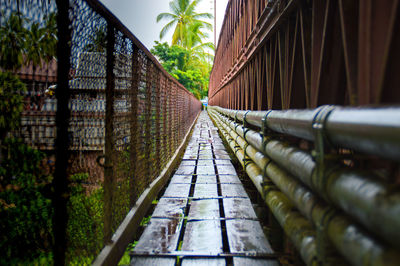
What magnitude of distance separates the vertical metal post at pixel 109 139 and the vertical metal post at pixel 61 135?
61cm

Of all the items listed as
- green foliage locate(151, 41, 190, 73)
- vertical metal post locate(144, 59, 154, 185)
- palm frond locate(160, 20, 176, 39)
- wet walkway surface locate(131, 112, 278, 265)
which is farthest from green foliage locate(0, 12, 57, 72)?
palm frond locate(160, 20, 176, 39)

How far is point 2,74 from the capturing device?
1.18 m

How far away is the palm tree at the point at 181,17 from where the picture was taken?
34.7 meters

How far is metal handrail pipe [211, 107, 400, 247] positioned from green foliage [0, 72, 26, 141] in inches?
55.8

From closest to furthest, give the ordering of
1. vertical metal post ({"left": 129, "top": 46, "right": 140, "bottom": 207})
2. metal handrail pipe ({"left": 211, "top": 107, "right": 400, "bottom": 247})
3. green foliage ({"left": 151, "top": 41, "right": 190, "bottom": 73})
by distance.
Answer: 1. metal handrail pipe ({"left": 211, "top": 107, "right": 400, "bottom": 247})
2. vertical metal post ({"left": 129, "top": 46, "right": 140, "bottom": 207})
3. green foliage ({"left": 151, "top": 41, "right": 190, "bottom": 73})

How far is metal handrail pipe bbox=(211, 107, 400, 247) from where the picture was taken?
2.64 ft

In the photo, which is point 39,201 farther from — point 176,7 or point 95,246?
point 176,7

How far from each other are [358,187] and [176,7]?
125 feet

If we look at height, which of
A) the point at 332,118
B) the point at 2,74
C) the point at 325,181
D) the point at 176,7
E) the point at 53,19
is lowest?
the point at 325,181

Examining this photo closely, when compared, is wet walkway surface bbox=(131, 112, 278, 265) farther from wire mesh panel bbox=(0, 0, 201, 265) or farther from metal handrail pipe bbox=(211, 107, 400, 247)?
metal handrail pipe bbox=(211, 107, 400, 247)

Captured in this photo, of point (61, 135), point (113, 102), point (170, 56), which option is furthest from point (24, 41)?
point (170, 56)

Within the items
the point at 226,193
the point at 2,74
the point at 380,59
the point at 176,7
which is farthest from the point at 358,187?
the point at 176,7

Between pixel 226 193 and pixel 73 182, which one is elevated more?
pixel 73 182

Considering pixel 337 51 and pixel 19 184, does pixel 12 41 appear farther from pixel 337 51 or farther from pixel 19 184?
pixel 337 51
